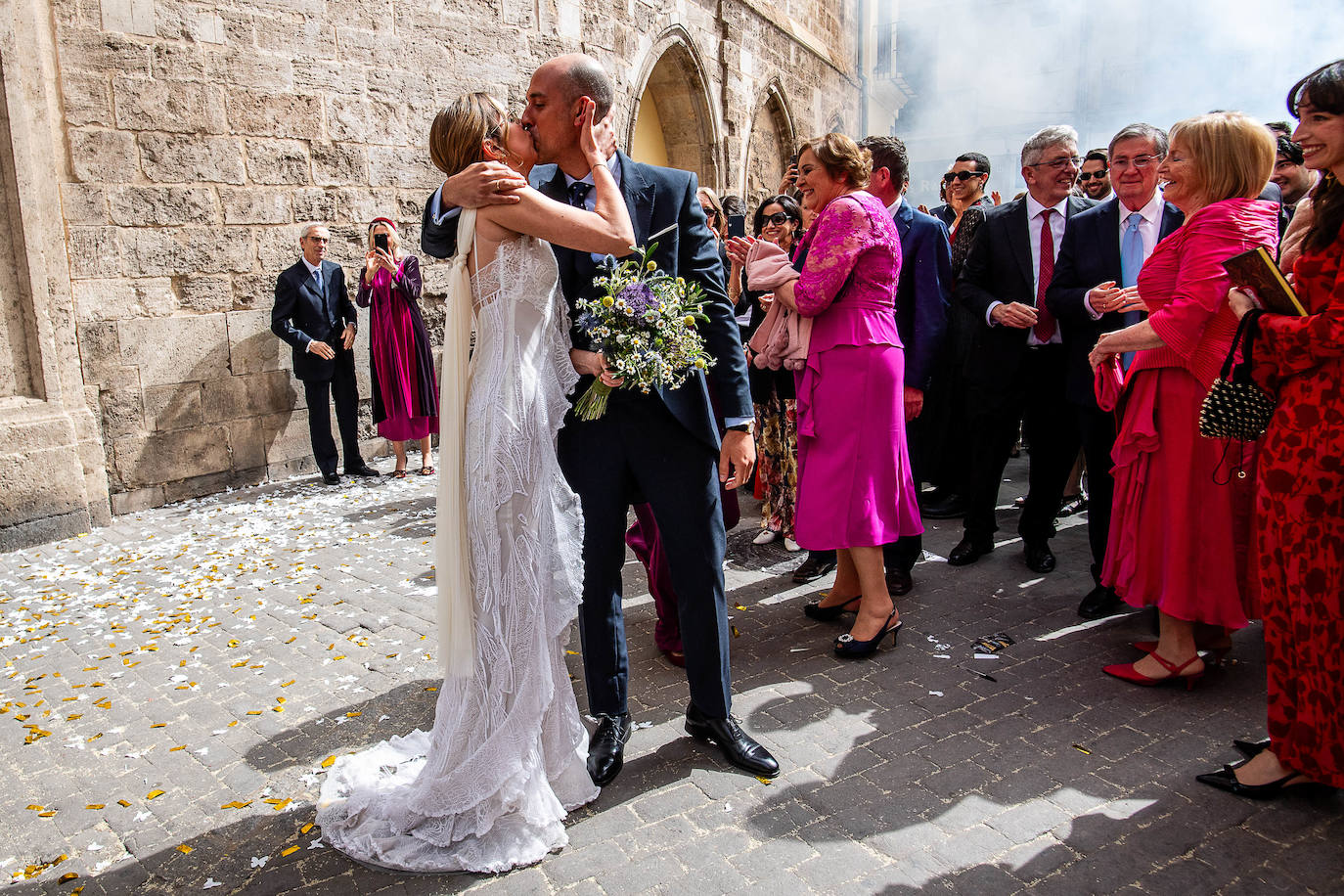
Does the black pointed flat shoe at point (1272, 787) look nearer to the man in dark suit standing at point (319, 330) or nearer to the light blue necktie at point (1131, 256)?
the light blue necktie at point (1131, 256)

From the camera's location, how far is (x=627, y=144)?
11.8 m

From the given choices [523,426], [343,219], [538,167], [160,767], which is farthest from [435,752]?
[343,219]

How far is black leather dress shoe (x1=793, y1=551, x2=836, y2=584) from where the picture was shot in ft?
17.0

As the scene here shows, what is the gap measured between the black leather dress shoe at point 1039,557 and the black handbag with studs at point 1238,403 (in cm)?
234

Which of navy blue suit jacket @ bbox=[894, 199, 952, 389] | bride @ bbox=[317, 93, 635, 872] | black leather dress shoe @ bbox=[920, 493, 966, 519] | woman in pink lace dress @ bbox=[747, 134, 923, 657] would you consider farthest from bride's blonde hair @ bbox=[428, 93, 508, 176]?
black leather dress shoe @ bbox=[920, 493, 966, 519]

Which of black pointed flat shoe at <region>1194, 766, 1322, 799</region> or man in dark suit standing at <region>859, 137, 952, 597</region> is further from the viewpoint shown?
man in dark suit standing at <region>859, 137, 952, 597</region>

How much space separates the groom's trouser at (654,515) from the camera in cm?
294

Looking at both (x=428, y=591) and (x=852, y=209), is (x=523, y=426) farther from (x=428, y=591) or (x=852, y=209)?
(x=428, y=591)

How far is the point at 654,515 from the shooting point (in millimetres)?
3014

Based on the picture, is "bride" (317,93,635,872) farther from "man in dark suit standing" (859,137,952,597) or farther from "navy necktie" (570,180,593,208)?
"man in dark suit standing" (859,137,952,597)

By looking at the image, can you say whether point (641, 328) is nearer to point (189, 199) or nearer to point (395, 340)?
point (395, 340)

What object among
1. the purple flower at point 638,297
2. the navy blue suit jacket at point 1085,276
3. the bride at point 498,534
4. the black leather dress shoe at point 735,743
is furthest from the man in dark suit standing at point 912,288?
the bride at point 498,534

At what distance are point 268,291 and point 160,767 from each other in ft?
19.0

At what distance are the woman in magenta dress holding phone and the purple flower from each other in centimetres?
623
